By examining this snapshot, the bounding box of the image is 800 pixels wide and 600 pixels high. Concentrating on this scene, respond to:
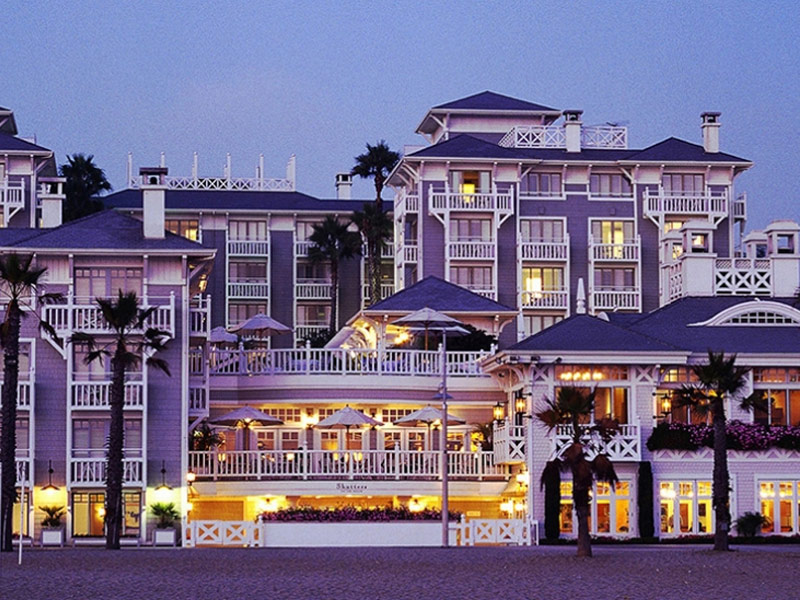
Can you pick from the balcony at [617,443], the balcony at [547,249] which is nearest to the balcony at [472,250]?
the balcony at [547,249]

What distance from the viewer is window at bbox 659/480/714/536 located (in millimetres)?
58875

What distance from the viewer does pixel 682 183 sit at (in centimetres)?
9206

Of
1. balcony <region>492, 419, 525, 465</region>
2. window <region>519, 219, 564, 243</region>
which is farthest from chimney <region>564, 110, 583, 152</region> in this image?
balcony <region>492, 419, 525, 465</region>

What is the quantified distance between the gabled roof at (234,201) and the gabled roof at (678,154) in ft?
61.2

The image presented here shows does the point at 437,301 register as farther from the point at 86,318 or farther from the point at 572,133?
the point at 572,133

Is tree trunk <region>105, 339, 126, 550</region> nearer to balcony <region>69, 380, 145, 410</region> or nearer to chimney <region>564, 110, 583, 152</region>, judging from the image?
balcony <region>69, 380, 145, 410</region>

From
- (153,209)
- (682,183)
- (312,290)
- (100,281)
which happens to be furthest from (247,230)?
(100,281)

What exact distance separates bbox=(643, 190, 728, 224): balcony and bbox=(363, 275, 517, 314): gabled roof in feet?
74.6

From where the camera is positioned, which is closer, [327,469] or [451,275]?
[327,469]

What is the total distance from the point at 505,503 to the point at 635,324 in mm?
7663

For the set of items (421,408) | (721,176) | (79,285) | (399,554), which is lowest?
(399,554)

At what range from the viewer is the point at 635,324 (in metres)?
63.4

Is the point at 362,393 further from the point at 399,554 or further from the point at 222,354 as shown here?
the point at 399,554

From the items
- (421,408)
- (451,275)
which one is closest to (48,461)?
(421,408)
